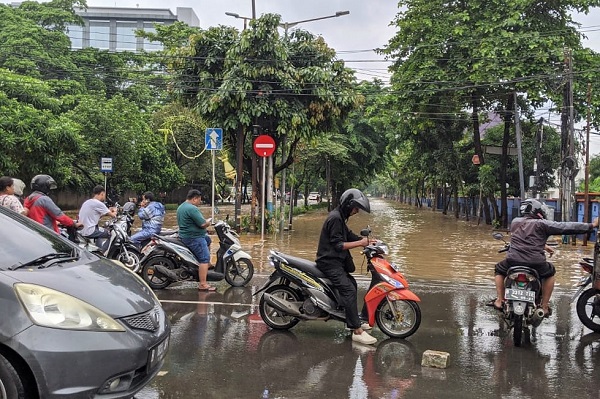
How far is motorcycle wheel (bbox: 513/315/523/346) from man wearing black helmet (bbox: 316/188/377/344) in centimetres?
156

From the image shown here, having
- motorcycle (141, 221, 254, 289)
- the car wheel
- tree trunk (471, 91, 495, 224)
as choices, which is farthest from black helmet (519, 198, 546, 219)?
tree trunk (471, 91, 495, 224)

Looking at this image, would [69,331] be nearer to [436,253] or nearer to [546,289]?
[546,289]

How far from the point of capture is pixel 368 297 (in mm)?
6324

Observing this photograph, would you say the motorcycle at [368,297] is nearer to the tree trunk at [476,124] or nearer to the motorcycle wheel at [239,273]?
the motorcycle wheel at [239,273]

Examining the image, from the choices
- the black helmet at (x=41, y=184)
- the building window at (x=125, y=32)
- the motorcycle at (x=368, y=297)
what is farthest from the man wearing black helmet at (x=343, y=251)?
the building window at (x=125, y=32)

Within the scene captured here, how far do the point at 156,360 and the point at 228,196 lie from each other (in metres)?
60.8

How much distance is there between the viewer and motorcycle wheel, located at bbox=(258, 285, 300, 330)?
658 cm

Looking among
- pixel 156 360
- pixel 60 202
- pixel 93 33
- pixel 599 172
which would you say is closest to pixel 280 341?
pixel 156 360

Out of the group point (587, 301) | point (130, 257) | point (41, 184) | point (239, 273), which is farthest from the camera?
point (130, 257)

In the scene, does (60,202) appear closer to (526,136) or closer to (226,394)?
(526,136)

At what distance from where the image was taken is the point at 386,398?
4.56 meters

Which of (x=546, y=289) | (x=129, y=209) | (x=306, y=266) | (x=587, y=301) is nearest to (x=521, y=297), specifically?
(x=546, y=289)

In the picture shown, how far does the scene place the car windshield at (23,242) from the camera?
3.73m

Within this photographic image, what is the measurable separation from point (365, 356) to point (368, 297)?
2.60 feet
